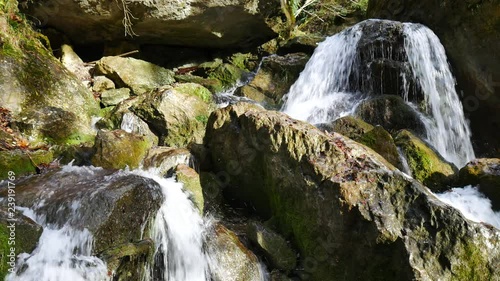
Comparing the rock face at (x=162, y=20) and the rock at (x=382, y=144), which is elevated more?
the rock face at (x=162, y=20)

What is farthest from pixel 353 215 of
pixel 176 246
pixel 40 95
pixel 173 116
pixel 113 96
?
pixel 113 96

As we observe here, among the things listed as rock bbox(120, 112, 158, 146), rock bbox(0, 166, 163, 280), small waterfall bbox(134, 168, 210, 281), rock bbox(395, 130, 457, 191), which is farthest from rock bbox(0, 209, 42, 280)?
rock bbox(395, 130, 457, 191)

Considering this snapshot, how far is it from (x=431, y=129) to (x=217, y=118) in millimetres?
3987

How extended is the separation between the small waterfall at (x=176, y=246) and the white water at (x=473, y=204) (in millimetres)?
2997

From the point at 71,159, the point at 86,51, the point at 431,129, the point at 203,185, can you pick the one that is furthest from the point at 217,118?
the point at 86,51

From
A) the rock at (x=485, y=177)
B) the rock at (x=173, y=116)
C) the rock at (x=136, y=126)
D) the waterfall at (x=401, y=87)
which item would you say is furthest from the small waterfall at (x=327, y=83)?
the rock at (x=136, y=126)

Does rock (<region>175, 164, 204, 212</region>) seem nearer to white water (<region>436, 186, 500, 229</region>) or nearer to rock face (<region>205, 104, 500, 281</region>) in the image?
rock face (<region>205, 104, 500, 281</region>)

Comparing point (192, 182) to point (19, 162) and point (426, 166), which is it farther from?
point (426, 166)

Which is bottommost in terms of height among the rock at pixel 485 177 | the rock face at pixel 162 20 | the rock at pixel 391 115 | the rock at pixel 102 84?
the rock at pixel 102 84

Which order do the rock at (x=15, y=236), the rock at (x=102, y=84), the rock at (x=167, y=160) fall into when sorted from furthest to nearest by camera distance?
the rock at (x=102, y=84) < the rock at (x=167, y=160) < the rock at (x=15, y=236)

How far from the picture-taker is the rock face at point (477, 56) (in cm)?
668

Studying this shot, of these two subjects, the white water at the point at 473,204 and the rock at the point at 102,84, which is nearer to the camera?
the white water at the point at 473,204

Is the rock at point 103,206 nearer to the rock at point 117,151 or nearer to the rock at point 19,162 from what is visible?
the rock at point 19,162

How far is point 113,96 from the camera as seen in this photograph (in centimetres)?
807
